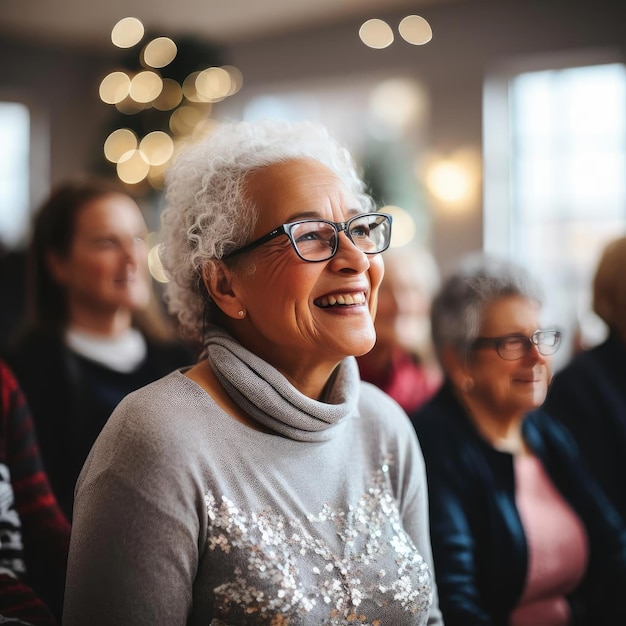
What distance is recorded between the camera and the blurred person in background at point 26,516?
51.8 inches

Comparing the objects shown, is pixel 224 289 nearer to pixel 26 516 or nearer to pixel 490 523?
pixel 26 516

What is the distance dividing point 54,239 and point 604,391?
1.69m

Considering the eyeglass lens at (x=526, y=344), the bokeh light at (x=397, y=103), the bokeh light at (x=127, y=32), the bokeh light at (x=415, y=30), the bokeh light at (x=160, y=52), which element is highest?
the bokeh light at (x=127, y=32)

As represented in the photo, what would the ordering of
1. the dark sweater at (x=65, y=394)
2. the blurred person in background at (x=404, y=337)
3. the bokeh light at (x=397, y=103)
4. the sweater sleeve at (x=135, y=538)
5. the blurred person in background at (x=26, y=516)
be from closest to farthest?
the sweater sleeve at (x=135, y=538) < the blurred person in background at (x=26, y=516) < the dark sweater at (x=65, y=394) < the blurred person in background at (x=404, y=337) < the bokeh light at (x=397, y=103)

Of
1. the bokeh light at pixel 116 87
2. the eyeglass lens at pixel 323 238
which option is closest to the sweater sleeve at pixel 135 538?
the eyeglass lens at pixel 323 238

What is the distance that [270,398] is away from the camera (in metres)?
1.15

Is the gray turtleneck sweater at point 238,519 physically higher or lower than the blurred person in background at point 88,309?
lower

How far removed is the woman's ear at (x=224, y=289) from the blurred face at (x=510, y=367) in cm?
66

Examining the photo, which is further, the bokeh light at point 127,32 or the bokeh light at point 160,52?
the bokeh light at point 127,32

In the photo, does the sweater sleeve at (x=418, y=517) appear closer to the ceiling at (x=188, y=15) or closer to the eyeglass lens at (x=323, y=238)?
the eyeglass lens at (x=323, y=238)

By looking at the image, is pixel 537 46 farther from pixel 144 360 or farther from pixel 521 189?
pixel 144 360

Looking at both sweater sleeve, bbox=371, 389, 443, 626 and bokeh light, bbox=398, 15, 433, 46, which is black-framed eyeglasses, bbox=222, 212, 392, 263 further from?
bokeh light, bbox=398, 15, 433, 46

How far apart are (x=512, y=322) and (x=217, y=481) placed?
83cm

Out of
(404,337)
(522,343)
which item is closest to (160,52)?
(404,337)
